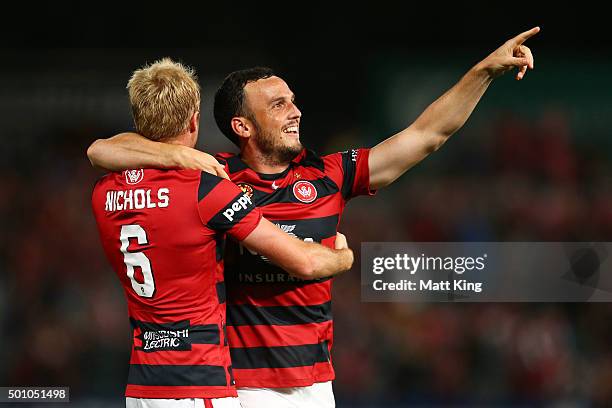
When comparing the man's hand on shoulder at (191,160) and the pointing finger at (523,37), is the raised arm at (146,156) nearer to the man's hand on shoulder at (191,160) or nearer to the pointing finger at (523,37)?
the man's hand on shoulder at (191,160)

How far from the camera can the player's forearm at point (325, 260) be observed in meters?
2.61

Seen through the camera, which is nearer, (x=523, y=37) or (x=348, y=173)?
(x=523, y=37)

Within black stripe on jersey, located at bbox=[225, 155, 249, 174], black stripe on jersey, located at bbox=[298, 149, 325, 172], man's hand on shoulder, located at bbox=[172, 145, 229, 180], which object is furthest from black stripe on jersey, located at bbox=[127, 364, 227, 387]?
black stripe on jersey, located at bbox=[298, 149, 325, 172]

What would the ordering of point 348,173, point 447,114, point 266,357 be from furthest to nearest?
point 348,173, point 447,114, point 266,357

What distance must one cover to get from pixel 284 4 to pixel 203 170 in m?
3.59

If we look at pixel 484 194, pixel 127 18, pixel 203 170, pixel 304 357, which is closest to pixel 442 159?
pixel 484 194

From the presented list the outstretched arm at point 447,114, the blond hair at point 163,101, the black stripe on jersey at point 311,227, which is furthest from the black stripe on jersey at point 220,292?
the outstretched arm at point 447,114

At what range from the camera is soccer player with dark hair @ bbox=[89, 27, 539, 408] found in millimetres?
2906

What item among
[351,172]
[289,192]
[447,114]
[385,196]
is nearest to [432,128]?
[447,114]

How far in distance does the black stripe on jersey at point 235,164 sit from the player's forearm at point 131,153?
45cm

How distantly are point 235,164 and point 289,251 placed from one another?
0.64 metres

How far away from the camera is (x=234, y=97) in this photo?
122 inches

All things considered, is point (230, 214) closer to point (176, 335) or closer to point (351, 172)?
point (176, 335)

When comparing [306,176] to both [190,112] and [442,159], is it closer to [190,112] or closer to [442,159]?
[190,112]
